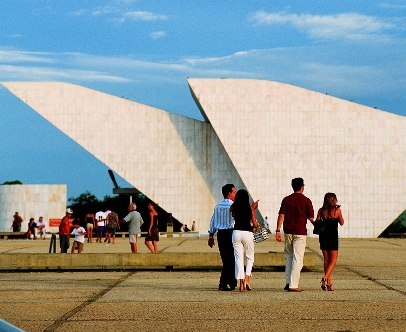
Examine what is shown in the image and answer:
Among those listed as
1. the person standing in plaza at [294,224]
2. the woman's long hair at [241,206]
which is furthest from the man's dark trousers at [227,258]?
the person standing in plaza at [294,224]

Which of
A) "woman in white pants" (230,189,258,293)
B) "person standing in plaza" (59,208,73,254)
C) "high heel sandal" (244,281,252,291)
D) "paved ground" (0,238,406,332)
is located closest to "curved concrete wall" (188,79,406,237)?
"person standing in plaza" (59,208,73,254)

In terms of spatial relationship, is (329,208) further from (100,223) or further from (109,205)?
(109,205)

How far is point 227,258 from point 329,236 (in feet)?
4.52

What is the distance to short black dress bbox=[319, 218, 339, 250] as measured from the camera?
11422mm

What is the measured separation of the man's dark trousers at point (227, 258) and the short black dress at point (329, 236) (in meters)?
1.19

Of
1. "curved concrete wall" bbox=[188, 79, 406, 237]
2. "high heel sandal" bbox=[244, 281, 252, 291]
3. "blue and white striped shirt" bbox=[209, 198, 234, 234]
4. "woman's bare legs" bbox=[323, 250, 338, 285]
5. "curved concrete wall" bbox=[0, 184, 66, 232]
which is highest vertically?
"curved concrete wall" bbox=[188, 79, 406, 237]

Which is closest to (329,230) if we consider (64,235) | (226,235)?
(226,235)

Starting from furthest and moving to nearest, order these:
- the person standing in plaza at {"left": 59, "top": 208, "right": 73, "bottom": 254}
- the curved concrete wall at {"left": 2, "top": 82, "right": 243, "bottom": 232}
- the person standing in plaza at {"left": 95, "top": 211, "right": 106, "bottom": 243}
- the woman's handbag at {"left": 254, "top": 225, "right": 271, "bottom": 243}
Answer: the curved concrete wall at {"left": 2, "top": 82, "right": 243, "bottom": 232} < the person standing in plaza at {"left": 95, "top": 211, "right": 106, "bottom": 243} < the person standing in plaza at {"left": 59, "top": 208, "right": 73, "bottom": 254} < the woman's handbag at {"left": 254, "top": 225, "right": 271, "bottom": 243}

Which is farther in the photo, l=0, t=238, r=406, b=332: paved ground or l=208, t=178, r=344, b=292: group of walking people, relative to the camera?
l=208, t=178, r=344, b=292: group of walking people

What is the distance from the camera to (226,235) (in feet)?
38.1

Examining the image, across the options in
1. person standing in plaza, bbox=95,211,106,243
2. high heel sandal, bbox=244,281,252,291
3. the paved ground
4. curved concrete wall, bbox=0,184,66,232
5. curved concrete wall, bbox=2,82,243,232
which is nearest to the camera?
the paved ground

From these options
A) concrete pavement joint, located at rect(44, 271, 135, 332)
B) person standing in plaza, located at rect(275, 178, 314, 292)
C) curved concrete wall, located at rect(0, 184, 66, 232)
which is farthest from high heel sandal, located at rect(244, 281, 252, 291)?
curved concrete wall, located at rect(0, 184, 66, 232)

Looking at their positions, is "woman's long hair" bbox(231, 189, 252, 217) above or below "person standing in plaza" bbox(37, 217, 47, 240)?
above

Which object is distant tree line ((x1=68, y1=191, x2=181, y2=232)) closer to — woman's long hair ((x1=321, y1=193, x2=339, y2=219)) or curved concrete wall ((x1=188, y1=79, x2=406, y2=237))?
curved concrete wall ((x1=188, y1=79, x2=406, y2=237))
